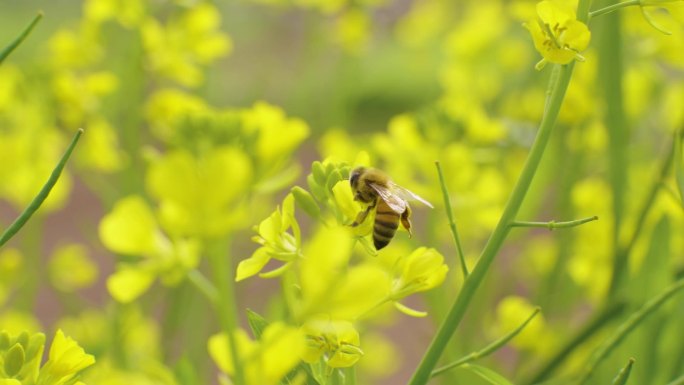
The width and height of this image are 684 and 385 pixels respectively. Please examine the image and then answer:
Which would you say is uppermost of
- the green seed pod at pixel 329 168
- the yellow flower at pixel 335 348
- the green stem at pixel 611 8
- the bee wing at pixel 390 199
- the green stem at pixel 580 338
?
the green stem at pixel 611 8

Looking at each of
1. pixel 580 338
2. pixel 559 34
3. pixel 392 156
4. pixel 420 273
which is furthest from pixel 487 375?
pixel 392 156

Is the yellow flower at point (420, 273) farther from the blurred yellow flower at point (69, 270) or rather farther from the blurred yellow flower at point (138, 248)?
the blurred yellow flower at point (69, 270)

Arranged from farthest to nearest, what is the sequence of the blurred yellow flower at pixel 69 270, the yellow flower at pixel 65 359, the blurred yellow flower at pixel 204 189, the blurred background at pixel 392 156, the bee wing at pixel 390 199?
the blurred yellow flower at pixel 69 270
the blurred background at pixel 392 156
the bee wing at pixel 390 199
the yellow flower at pixel 65 359
the blurred yellow flower at pixel 204 189

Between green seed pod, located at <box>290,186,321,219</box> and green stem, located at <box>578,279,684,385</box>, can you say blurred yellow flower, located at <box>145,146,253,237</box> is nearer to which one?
green seed pod, located at <box>290,186,321,219</box>

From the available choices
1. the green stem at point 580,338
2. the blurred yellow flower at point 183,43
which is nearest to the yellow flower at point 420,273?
the green stem at point 580,338

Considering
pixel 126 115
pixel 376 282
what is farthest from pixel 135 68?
pixel 376 282

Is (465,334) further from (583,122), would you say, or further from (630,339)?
(630,339)

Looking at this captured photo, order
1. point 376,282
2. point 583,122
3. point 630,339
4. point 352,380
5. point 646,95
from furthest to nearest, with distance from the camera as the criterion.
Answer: point 646,95 < point 583,122 < point 630,339 < point 352,380 < point 376,282
